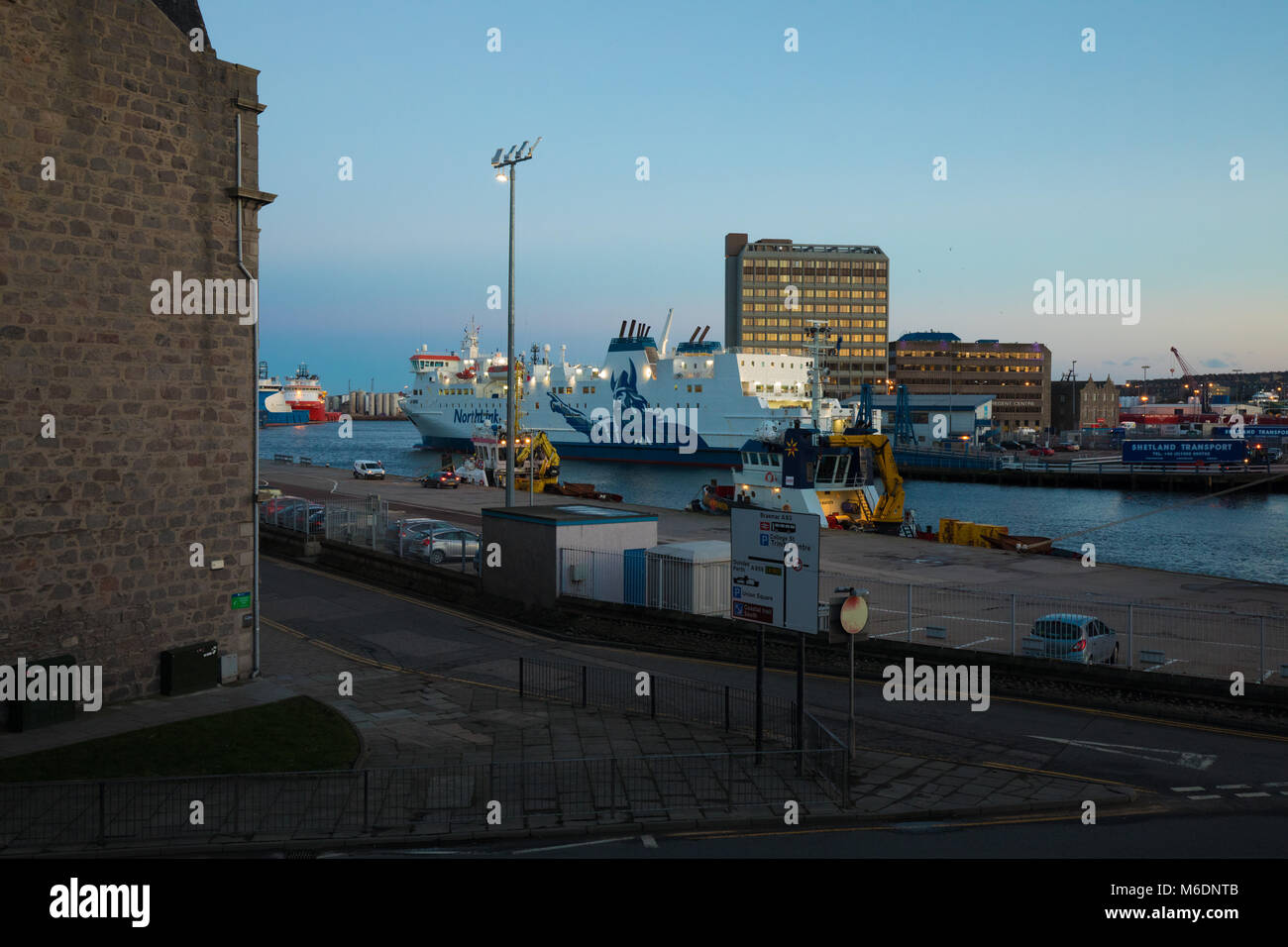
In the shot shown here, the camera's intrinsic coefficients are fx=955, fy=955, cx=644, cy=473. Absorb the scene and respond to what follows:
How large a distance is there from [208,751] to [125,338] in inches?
284

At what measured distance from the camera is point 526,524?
24844 mm

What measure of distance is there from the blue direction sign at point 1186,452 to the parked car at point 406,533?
92402mm

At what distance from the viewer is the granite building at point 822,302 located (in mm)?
194625

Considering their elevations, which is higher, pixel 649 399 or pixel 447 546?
pixel 649 399

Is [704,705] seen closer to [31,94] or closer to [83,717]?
[83,717]

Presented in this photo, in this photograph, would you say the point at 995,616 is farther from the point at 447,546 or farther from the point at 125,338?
the point at 125,338

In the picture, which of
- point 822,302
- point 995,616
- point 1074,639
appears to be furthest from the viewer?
point 822,302

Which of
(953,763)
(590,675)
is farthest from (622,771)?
(590,675)

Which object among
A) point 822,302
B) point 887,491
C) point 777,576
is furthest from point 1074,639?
point 822,302

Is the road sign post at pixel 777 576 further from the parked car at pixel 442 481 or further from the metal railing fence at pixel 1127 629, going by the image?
the parked car at pixel 442 481

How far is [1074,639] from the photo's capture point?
18.2 meters

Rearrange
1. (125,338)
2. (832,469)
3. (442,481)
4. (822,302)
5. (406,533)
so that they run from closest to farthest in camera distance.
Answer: (125,338) → (406,533) → (832,469) → (442,481) → (822,302)

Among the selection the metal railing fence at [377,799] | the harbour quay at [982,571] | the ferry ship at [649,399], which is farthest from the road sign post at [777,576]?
the ferry ship at [649,399]
